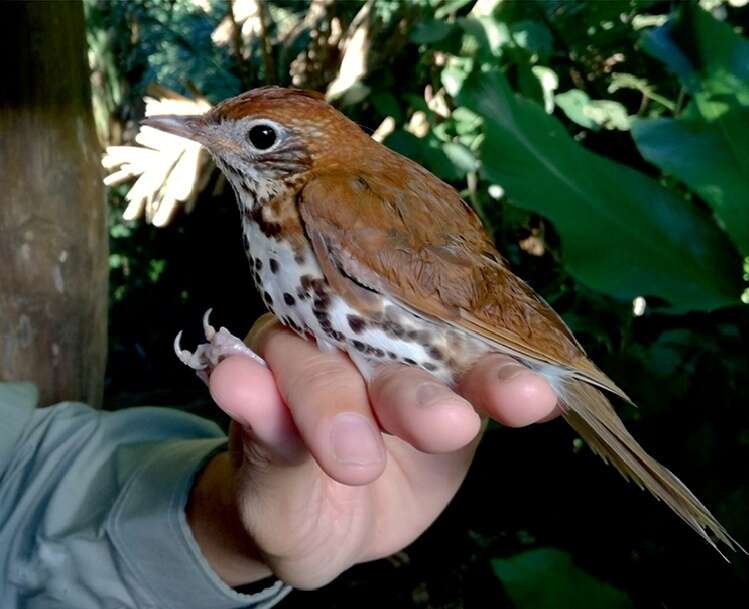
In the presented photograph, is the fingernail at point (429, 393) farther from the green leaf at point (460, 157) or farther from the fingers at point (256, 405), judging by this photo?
the green leaf at point (460, 157)

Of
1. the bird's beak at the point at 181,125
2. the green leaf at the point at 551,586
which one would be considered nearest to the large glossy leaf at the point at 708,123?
the green leaf at the point at 551,586

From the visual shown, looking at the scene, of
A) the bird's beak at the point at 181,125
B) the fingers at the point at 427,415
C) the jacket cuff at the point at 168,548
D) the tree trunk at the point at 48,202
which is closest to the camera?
the fingers at the point at 427,415

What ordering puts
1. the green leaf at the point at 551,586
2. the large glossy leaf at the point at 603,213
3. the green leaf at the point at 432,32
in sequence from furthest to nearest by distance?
the green leaf at the point at 432,32 → the large glossy leaf at the point at 603,213 → the green leaf at the point at 551,586

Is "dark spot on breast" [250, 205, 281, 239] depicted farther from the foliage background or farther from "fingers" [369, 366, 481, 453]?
the foliage background

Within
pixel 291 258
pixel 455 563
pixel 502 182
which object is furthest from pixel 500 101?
pixel 455 563

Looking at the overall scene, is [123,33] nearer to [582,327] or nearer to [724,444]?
[582,327]

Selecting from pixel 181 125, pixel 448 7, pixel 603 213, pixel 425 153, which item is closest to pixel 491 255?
pixel 181 125

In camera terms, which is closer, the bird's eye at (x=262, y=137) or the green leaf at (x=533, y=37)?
the bird's eye at (x=262, y=137)

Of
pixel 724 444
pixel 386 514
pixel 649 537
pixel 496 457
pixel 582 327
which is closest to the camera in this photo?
pixel 386 514

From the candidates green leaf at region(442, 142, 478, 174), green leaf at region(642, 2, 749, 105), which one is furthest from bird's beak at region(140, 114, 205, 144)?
green leaf at region(442, 142, 478, 174)
